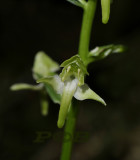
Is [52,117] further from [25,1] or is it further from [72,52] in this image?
[25,1]

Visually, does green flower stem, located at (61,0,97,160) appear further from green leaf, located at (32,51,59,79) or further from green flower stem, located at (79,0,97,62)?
green leaf, located at (32,51,59,79)

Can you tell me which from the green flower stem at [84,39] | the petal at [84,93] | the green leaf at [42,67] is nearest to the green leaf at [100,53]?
the green flower stem at [84,39]

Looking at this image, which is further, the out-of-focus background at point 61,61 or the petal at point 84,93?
the out-of-focus background at point 61,61

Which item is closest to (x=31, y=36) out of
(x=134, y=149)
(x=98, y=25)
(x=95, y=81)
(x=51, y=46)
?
(x=51, y=46)

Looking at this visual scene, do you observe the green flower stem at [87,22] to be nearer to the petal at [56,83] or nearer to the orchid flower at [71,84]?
the orchid flower at [71,84]

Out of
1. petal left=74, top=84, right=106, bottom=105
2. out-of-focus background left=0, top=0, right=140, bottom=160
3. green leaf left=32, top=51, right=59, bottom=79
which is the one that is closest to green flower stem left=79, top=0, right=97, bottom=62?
petal left=74, top=84, right=106, bottom=105
